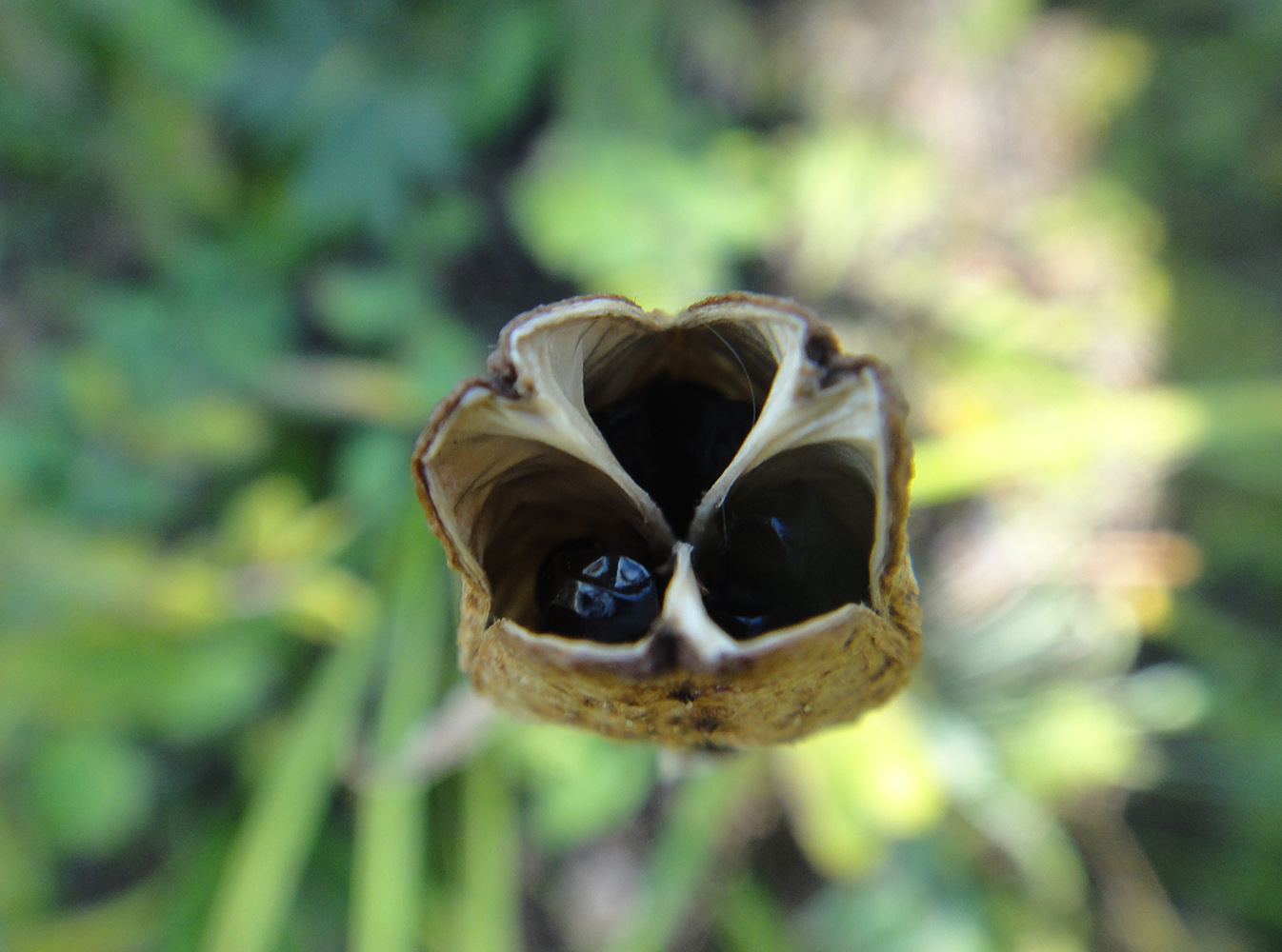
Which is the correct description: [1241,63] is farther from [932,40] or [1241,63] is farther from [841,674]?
[841,674]

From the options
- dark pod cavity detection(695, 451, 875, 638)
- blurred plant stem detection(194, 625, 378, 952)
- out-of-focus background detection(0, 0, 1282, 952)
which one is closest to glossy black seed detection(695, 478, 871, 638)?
dark pod cavity detection(695, 451, 875, 638)

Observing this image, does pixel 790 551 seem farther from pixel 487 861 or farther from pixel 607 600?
pixel 487 861

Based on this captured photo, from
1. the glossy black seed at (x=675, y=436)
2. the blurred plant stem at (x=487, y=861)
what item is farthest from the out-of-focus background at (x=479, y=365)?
the glossy black seed at (x=675, y=436)

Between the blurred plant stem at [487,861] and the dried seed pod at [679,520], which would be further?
the blurred plant stem at [487,861]

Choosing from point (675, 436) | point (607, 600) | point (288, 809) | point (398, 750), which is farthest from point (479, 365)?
point (607, 600)

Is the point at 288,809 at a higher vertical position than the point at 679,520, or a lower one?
lower

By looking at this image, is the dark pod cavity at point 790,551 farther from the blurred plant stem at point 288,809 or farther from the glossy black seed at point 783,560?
the blurred plant stem at point 288,809
